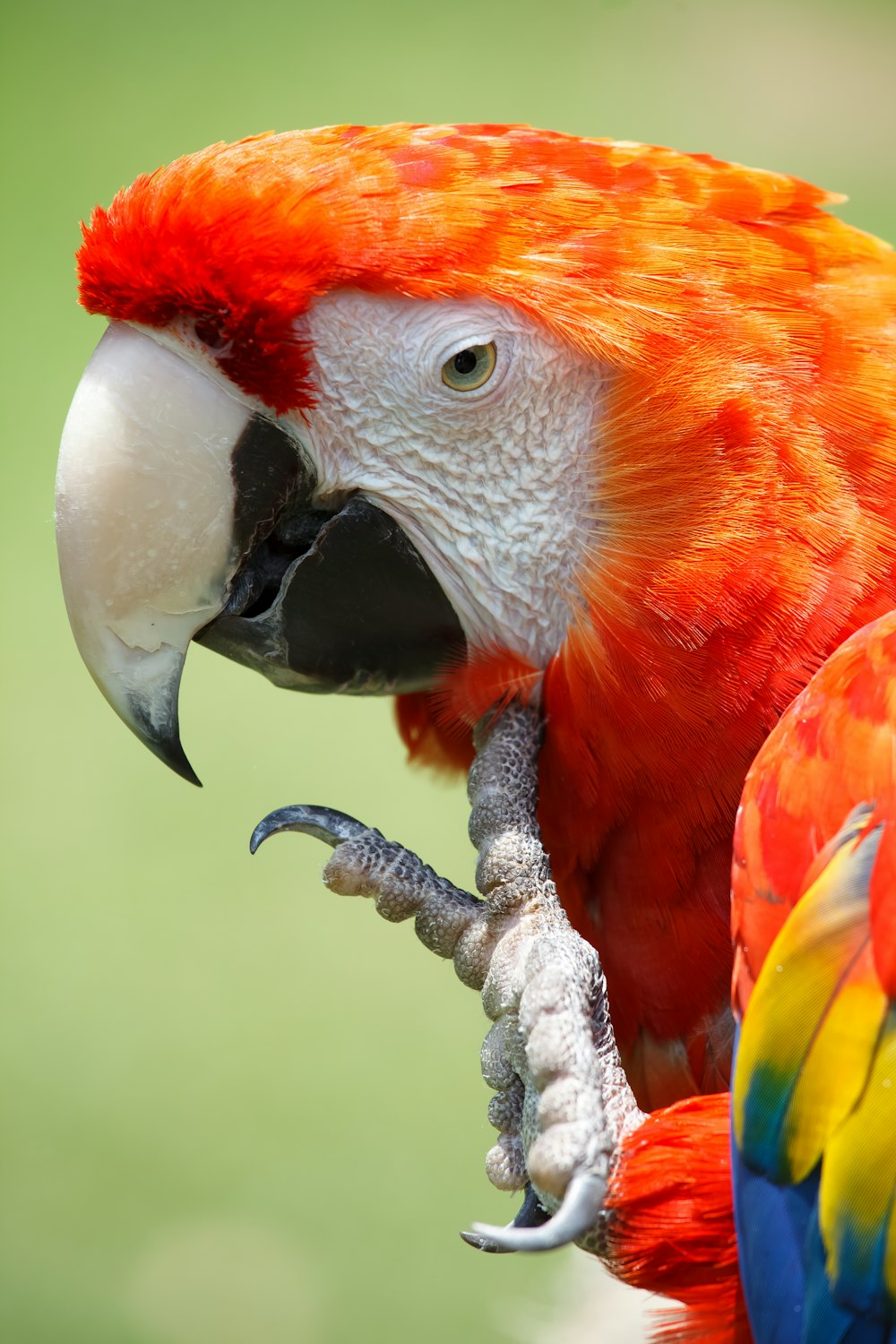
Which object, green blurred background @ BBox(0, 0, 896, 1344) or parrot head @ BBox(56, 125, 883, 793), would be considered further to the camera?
green blurred background @ BBox(0, 0, 896, 1344)

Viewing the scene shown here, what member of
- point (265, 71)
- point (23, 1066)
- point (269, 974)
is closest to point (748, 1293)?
point (269, 974)

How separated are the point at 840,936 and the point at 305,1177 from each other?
1.25m

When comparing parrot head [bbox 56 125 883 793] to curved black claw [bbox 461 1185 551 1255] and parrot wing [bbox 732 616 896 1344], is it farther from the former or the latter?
curved black claw [bbox 461 1185 551 1255]

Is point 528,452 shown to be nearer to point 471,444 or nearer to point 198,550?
point 471,444

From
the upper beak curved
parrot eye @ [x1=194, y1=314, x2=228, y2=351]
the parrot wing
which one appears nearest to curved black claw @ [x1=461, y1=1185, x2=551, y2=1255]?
the parrot wing

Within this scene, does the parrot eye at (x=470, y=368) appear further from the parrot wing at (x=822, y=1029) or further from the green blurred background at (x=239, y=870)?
the green blurred background at (x=239, y=870)

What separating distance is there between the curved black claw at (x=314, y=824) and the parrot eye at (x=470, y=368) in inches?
9.7

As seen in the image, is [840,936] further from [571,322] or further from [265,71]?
[265,71]

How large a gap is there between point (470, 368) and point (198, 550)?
18 cm

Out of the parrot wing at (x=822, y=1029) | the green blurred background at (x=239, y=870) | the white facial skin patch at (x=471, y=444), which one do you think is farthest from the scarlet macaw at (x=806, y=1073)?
the green blurred background at (x=239, y=870)

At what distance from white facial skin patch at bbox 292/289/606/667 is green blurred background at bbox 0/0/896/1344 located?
0.75 metres

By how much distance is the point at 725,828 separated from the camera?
72 cm

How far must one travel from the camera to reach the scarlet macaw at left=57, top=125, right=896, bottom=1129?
26.6 inches

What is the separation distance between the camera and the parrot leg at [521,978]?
607mm
